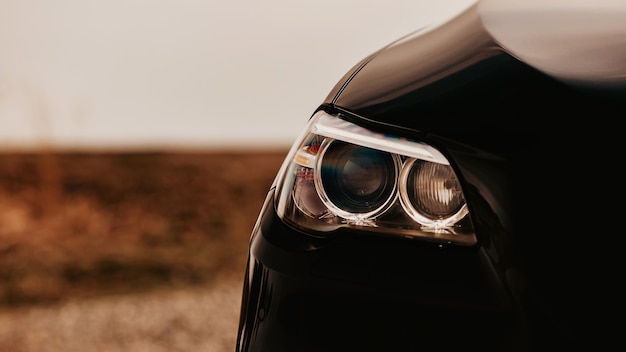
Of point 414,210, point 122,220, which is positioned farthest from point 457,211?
point 122,220

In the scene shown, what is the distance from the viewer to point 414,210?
4.08ft

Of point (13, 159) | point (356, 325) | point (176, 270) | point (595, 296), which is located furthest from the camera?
point (13, 159)

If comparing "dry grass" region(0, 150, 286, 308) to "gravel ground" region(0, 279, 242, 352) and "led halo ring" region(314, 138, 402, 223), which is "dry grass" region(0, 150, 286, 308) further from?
"led halo ring" region(314, 138, 402, 223)

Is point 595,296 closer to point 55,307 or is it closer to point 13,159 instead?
point 55,307

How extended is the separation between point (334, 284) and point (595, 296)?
36 centimetres

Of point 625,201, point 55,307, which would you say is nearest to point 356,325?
point 625,201

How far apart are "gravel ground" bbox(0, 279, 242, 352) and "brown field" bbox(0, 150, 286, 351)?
10mm

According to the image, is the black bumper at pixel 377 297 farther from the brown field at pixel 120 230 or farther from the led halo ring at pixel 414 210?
the brown field at pixel 120 230

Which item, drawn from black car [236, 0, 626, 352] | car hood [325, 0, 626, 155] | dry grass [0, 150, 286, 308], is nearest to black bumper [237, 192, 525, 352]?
black car [236, 0, 626, 352]

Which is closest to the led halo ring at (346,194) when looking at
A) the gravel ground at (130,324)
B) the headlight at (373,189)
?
the headlight at (373,189)

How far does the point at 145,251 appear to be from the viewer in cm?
421

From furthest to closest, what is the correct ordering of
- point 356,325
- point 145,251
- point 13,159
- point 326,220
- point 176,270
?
point 13,159 < point 145,251 < point 176,270 < point 326,220 < point 356,325

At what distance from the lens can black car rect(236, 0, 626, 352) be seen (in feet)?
3.51

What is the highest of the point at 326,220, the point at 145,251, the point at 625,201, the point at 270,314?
the point at 625,201
